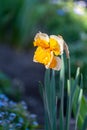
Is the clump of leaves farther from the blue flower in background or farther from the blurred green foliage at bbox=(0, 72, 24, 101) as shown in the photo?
the blue flower in background

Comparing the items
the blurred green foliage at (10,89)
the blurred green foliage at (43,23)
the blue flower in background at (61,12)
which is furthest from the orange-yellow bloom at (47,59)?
the blue flower in background at (61,12)

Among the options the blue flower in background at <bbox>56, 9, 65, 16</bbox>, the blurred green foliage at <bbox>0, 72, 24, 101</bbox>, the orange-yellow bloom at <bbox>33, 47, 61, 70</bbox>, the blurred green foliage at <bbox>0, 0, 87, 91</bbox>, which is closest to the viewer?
the orange-yellow bloom at <bbox>33, 47, 61, 70</bbox>

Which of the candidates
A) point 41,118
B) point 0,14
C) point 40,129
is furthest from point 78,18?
point 40,129

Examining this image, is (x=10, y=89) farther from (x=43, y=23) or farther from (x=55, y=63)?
(x=55, y=63)

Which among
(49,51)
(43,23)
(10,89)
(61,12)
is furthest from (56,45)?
(43,23)

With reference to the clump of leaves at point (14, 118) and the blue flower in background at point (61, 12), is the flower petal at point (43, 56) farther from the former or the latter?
the blue flower in background at point (61, 12)

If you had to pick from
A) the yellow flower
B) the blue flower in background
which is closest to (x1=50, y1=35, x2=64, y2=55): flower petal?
the yellow flower

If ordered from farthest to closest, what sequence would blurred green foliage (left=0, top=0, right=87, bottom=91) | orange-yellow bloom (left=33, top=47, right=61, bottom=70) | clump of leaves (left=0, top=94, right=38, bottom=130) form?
blurred green foliage (left=0, top=0, right=87, bottom=91) < clump of leaves (left=0, top=94, right=38, bottom=130) < orange-yellow bloom (left=33, top=47, right=61, bottom=70)

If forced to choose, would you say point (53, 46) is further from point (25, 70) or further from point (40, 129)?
point (25, 70)
